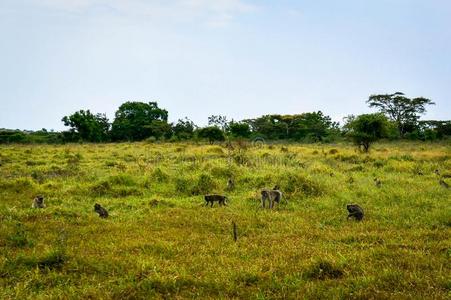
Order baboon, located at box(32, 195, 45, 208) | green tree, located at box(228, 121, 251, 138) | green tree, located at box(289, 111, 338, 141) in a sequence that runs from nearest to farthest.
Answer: baboon, located at box(32, 195, 45, 208), green tree, located at box(228, 121, 251, 138), green tree, located at box(289, 111, 338, 141)

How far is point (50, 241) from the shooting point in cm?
954

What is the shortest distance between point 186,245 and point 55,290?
3132 mm

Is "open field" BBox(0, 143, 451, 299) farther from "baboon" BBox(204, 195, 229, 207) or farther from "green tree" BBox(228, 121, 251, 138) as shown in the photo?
"green tree" BBox(228, 121, 251, 138)

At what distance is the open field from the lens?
22.4ft

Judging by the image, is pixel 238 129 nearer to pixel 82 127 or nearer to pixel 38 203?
pixel 82 127

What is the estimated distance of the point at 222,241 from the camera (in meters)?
9.63

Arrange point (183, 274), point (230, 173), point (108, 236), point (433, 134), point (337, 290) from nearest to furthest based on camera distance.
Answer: point (337, 290) < point (183, 274) < point (108, 236) < point (230, 173) < point (433, 134)

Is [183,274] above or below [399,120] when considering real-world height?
below

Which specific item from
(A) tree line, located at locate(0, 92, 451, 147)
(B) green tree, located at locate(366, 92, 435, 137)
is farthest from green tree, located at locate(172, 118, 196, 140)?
(B) green tree, located at locate(366, 92, 435, 137)

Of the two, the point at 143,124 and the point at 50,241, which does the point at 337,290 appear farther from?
the point at 143,124

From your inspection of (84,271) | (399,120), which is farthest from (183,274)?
(399,120)

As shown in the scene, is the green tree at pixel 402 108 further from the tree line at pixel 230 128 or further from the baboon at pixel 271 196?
the baboon at pixel 271 196

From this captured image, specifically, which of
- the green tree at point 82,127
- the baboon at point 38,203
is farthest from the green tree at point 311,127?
the baboon at point 38,203

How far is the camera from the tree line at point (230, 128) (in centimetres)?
6209
